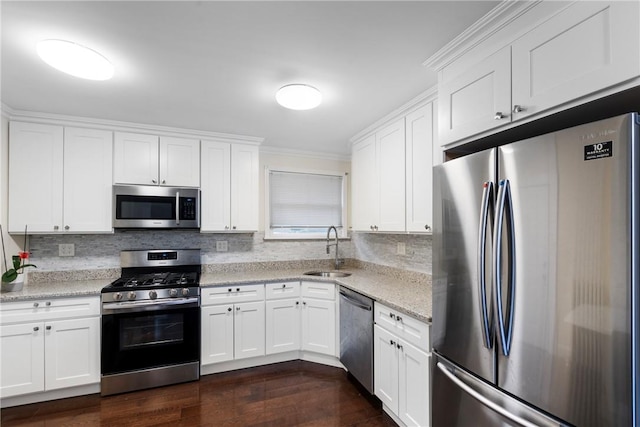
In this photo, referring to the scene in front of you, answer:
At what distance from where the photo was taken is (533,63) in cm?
128

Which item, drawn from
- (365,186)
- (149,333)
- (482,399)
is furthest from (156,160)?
(482,399)

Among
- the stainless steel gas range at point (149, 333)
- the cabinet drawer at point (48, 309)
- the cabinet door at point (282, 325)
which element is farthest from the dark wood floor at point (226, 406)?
the cabinet drawer at point (48, 309)

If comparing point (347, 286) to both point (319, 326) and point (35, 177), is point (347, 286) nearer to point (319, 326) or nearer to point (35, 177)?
point (319, 326)

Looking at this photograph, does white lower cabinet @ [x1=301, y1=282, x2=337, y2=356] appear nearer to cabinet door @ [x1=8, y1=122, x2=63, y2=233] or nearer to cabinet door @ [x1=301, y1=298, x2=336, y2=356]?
cabinet door @ [x1=301, y1=298, x2=336, y2=356]

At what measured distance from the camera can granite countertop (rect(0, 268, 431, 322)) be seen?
210 cm

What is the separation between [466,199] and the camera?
147 cm

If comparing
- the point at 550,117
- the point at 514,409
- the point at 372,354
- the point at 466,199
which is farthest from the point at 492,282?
the point at 372,354

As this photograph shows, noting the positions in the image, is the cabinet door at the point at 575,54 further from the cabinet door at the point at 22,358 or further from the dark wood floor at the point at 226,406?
the cabinet door at the point at 22,358

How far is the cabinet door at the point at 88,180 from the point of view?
109 inches

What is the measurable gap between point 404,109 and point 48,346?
11.6 feet

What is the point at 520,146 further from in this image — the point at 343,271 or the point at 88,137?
the point at 88,137

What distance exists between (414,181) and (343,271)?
5.56ft

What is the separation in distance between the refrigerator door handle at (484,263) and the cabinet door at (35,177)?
3441mm

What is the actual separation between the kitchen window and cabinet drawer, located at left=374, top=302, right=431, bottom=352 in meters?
1.85
